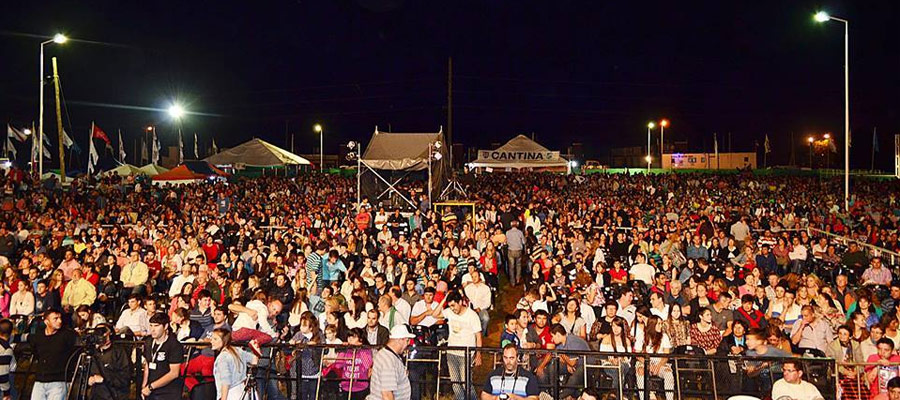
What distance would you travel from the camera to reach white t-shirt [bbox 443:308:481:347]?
8.19 meters

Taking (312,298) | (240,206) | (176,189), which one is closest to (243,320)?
(312,298)

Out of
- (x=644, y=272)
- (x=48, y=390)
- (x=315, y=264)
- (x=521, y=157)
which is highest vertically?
(x=521, y=157)

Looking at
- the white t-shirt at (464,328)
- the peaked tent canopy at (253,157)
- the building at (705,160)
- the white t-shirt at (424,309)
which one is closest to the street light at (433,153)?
the peaked tent canopy at (253,157)

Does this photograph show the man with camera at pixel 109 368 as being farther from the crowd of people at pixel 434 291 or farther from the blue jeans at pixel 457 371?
the blue jeans at pixel 457 371

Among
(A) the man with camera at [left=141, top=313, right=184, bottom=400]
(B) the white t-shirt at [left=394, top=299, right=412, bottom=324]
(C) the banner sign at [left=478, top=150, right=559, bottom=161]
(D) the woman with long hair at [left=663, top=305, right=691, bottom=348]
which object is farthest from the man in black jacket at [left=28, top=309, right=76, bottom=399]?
(C) the banner sign at [left=478, top=150, right=559, bottom=161]

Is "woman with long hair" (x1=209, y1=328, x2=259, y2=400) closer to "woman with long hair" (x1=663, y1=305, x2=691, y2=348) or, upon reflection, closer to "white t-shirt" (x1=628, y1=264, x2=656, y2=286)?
"woman with long hair" (x1=663, y1=305, x2=691, y2=348)

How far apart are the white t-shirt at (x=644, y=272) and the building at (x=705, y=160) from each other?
223 feet

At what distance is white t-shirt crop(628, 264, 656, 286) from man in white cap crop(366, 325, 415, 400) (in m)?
6.73

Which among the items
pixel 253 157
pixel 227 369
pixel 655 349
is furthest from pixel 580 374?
pixel 253 157

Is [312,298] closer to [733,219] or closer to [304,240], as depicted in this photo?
[304,240]

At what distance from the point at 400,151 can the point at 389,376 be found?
13812 millimetres

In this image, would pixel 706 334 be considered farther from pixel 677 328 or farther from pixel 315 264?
pixel 315 264

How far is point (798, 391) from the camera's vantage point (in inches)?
238

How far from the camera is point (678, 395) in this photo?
20.6 feet
